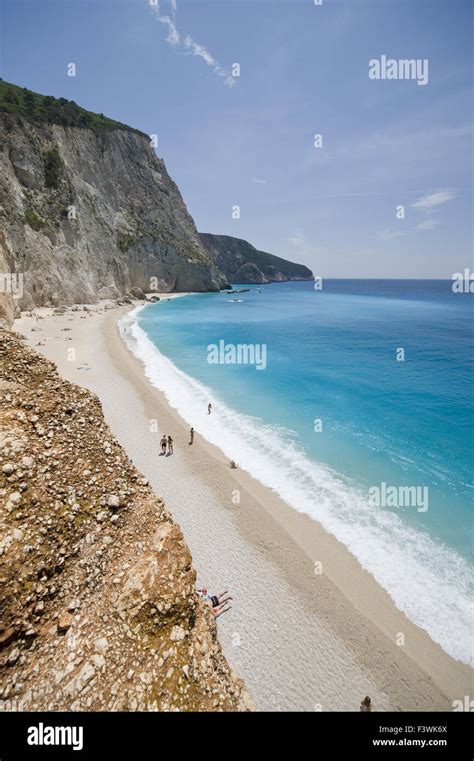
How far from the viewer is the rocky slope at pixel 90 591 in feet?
14.7

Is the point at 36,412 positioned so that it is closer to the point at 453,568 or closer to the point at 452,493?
the point at 453,568

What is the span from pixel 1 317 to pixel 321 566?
28054mm

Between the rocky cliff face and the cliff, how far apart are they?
192mm

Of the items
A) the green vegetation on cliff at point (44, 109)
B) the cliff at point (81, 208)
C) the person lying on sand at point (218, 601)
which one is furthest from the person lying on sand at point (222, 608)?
the green vegetation on cliff at point (44, 109)

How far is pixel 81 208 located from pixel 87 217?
269cm

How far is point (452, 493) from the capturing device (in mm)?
17000

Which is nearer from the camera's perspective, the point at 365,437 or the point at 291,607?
the point at 291,607

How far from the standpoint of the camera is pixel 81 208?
67.7 meters

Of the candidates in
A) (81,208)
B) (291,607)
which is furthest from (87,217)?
(291,607)

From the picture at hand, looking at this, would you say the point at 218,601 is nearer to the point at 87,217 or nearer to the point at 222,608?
the point at 222,608

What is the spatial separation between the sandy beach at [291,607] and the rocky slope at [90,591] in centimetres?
486

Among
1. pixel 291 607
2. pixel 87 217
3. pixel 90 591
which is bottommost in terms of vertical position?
pixel 291 607

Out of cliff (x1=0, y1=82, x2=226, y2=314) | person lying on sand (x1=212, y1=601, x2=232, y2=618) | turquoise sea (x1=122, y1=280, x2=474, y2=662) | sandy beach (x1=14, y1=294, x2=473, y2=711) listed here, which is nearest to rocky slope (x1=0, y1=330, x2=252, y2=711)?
person lying on sand (x1=212, y1=601, x2=232, y2=618)

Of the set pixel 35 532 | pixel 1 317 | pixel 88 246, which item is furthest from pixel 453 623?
pixel 88 246
